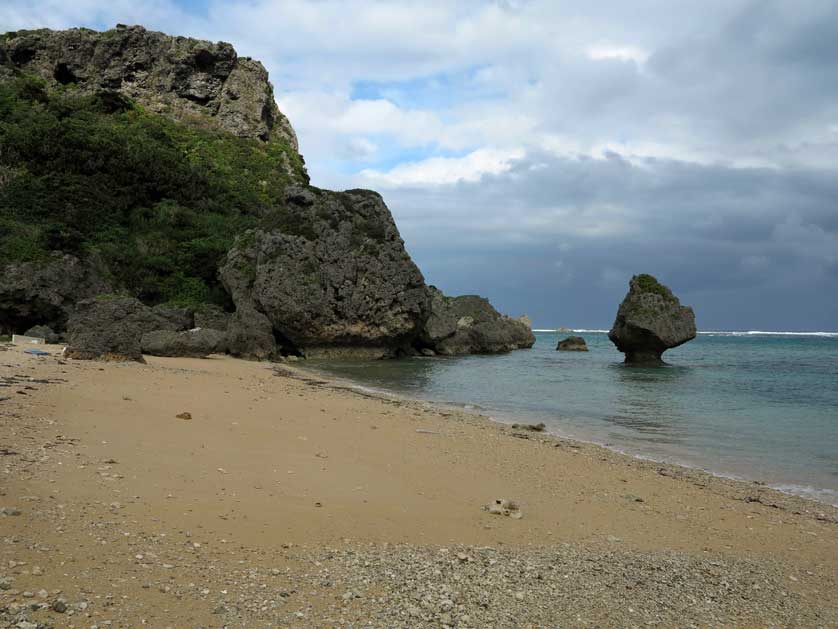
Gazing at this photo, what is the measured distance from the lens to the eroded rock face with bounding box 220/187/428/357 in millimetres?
30375

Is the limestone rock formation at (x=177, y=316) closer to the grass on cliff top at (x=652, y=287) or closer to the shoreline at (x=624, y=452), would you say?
the shoreline at (x=624, y=452)

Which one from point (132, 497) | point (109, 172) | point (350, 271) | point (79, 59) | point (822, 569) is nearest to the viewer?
point (132, 497)

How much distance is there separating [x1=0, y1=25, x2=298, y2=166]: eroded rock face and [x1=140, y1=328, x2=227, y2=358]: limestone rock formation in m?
41.0

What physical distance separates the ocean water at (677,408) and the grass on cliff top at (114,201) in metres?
10.8

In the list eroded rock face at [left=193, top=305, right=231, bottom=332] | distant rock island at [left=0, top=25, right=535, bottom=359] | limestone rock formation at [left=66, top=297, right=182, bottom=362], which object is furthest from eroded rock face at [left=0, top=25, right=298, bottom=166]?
limestone rock formation at [left=66, top=297, right=182, bottom=362]

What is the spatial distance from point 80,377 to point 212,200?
3318 centimetres

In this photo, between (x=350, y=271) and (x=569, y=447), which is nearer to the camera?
(x=569, y=447)

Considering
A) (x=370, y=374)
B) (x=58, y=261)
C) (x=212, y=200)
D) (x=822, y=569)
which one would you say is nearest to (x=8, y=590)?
(x=822, y=569)

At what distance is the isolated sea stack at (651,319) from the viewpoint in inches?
1383

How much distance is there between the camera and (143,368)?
14.3 metres

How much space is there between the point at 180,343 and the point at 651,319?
26279 mm

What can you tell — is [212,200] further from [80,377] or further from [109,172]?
[80,377]

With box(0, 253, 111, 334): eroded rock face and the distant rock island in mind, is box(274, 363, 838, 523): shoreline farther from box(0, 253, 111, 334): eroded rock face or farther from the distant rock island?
box(0, 253, 111, 334): eroded rock face

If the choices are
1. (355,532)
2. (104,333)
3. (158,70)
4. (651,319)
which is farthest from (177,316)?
(158,70)
